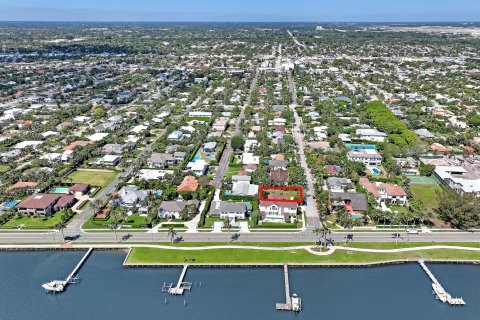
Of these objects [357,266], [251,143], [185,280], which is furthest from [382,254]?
[251,143]

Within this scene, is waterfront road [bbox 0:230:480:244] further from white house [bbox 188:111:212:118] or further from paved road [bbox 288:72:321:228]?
white house [bbox 188:111:212:118]

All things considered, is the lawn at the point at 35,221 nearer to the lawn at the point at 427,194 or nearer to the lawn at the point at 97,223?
the lawn at the point at 97,223

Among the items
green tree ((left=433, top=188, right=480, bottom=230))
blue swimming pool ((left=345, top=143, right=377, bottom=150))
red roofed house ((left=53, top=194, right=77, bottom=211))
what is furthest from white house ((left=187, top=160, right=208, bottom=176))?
green tree ((left=433, top=188, right=480, bottom=230))

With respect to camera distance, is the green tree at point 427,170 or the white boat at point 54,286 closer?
the white boat at point 54,286

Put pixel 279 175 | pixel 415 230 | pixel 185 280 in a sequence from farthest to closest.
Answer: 1. pixel 279 175
2. pixel 415 230
3. pixel 185 280

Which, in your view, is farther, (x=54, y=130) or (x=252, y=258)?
(x=54, y=130)

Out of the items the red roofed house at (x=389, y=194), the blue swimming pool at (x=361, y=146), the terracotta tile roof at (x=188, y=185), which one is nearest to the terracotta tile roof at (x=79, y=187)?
the terracotta tile roof at (x=188, y=185)

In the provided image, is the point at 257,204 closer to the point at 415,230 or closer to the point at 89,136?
the point at 415,230
